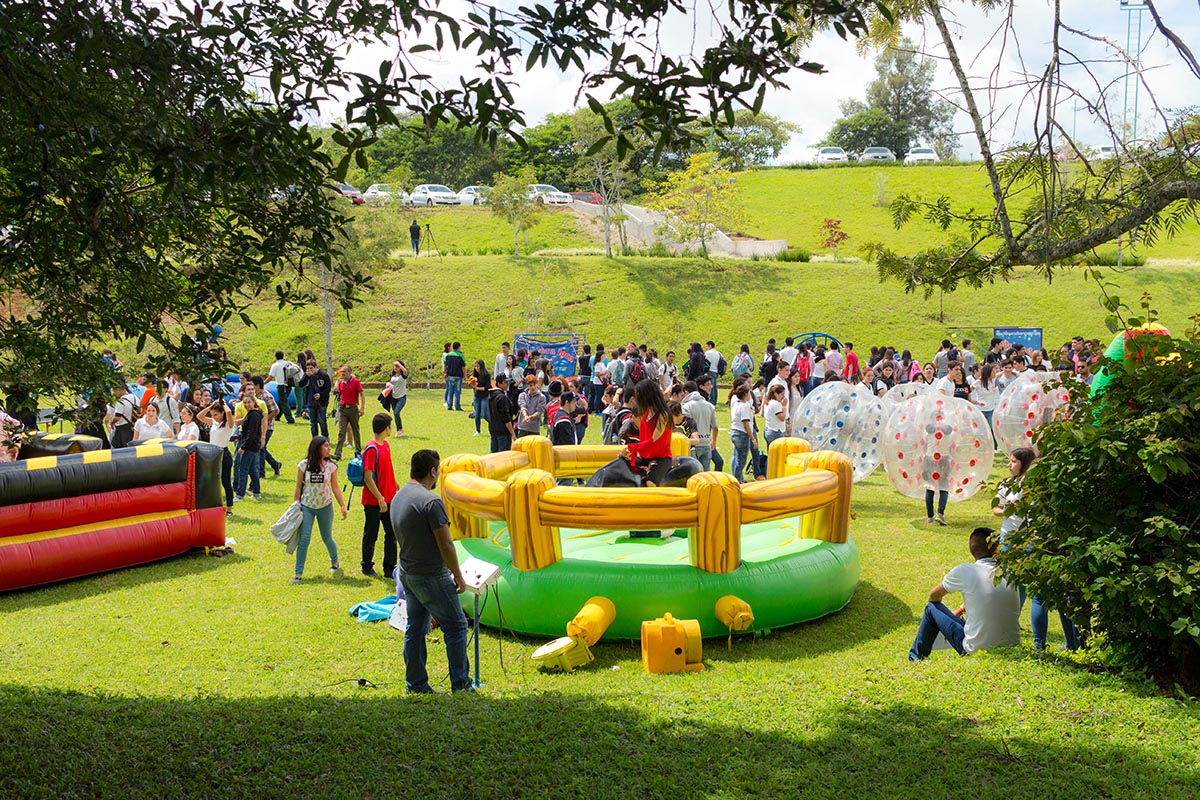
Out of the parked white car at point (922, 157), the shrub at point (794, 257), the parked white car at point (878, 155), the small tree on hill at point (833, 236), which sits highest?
the parked white car at point (878, 155)

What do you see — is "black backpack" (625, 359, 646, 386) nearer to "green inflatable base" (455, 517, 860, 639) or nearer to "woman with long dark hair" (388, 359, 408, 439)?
"woman with long dark hair" (388, 359, 408, 439)

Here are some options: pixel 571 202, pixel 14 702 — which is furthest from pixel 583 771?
pixel 571 202

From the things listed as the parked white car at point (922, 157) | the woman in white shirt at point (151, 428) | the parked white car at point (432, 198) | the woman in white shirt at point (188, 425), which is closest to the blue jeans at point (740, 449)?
the woman in white shirt at point (188, 425)

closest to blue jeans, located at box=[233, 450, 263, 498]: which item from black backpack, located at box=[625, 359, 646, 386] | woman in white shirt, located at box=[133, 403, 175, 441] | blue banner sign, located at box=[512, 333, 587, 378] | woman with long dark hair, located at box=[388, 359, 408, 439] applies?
woman in white shirt, located at box=[133, 403, 175, 441]

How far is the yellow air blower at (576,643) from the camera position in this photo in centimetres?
711

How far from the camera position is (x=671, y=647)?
23.0 feet

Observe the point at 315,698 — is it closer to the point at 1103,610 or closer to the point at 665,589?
the point at 665,589

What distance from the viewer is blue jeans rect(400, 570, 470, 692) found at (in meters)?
6.18

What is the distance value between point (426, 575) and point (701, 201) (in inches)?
1377

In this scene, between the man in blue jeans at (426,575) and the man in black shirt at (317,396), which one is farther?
the man in black shirt at (317,396)

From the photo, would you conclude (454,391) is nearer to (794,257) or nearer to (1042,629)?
(1042,629)

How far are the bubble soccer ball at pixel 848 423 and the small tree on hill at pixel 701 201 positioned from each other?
27411 millimetres

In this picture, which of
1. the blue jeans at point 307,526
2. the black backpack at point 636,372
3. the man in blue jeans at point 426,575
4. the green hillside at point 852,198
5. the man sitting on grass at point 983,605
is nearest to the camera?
the man in blue jeans at point 426,575

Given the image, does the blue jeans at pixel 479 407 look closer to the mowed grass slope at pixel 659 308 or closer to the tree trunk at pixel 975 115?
the mowed grass slope at pixel 659 308
